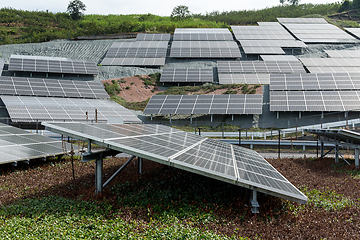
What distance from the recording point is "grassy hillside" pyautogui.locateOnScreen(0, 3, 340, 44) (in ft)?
232

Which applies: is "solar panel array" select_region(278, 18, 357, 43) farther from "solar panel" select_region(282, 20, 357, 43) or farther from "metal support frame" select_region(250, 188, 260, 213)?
"metal support frame" select_region(250, 188, 260, 213)

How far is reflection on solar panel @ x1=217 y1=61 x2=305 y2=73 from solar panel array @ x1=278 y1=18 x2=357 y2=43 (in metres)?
16.5

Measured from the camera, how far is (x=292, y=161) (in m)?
19.3

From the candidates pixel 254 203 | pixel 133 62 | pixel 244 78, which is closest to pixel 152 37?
pixel 133 62

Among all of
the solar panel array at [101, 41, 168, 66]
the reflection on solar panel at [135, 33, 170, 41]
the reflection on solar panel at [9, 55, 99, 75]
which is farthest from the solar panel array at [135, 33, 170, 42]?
the reflection on solar panel at [9, 55, 99, 75]

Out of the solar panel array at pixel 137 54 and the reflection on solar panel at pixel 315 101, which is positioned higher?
the solar panel array at pixel 137 54

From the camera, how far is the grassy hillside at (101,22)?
70625 millimetres

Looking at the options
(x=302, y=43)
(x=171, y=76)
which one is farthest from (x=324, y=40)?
(x=171, y=76)

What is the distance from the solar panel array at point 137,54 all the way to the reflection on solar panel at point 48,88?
12.1 metres

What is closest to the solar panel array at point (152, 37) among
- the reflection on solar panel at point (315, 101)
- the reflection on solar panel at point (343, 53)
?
the reflection on solar panel at point (343, 53)

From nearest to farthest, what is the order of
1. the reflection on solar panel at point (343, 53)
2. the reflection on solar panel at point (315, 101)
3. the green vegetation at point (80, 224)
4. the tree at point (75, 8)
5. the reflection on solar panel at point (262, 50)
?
1. the green vegetation at point (80, 224)
2. the reflection on solar panel at point (315, 101)
3. the reflection on solar panel at point (343, 53)
4. the reflection on solar panel at point (262, 50)
5. the tree at point (75, 8)

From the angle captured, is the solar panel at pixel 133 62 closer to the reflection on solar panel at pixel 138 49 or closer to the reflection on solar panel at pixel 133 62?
the reflection on solar panel at pixel 133 62

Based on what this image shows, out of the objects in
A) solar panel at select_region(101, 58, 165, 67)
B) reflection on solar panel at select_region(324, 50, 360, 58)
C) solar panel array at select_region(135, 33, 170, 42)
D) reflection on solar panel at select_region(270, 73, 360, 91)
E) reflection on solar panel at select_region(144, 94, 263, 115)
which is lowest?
reflection on solar panel at select_region(144, 94, 263, 115)

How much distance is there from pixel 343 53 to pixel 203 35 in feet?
99.2
